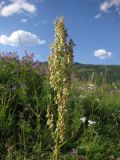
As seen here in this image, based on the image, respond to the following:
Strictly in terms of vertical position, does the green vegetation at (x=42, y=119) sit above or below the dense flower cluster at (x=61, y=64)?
below

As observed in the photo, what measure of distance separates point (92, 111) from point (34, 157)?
1927mm

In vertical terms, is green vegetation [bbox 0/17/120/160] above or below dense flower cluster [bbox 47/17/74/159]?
below

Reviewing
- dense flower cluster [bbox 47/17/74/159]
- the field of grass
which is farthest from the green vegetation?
dense flower cluster [bbox 47/17/74/159]

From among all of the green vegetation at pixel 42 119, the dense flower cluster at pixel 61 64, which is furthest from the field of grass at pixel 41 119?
the dense flower cluster at pixel 61 64

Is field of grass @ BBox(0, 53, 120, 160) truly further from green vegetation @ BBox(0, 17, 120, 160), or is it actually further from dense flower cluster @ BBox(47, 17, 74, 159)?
dense flower cluster @ BBox(47, 17, 74, 159)

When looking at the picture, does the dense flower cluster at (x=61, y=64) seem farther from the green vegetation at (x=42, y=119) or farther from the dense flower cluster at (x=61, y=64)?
the green vegetation at (x=42, y=119)

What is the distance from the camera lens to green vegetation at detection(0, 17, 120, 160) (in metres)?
6.51

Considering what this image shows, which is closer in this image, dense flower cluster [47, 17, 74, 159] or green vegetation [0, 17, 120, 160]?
dense flower cluster [47, 17, 74, 159]

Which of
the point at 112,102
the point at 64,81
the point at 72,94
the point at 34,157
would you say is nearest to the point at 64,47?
the point at 64,81

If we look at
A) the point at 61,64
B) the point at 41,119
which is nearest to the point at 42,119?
the point at 41,119

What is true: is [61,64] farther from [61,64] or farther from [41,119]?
[41,119]

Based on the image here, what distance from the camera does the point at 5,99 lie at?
23.4ft

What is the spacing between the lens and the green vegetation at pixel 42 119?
6.51 meters

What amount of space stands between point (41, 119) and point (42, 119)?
241 mm
